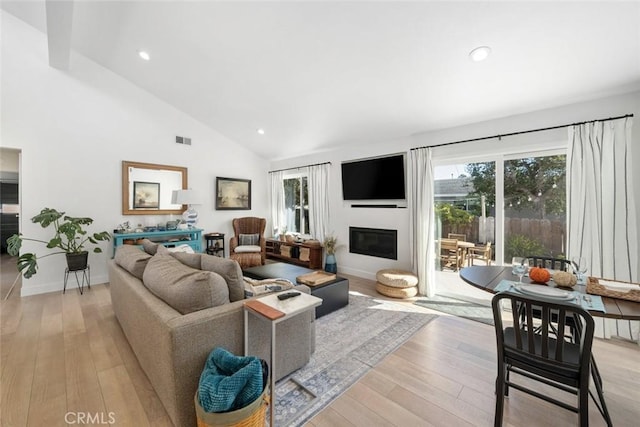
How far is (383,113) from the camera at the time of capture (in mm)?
3633

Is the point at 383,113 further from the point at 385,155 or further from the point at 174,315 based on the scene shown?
the point at 174,315

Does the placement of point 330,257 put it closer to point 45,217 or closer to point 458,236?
point 458,236

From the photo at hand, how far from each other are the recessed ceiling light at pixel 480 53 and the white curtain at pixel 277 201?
14.6 ft

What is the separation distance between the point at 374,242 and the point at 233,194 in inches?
131

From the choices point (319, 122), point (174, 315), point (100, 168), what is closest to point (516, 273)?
point (174, 315)

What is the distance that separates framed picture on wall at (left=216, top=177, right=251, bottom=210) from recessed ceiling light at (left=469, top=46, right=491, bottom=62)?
191 inches

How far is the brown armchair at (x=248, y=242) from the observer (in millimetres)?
4934

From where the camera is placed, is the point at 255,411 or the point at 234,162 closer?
the point at 255,411

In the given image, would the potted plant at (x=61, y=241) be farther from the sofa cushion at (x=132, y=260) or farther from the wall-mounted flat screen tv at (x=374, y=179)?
the wall-mounted flat screen tv at (x=374, y=179)

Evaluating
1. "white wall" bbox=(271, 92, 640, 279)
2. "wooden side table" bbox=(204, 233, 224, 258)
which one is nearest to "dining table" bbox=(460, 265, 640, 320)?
"white wall" bbox=(271, 92, 640, 279)

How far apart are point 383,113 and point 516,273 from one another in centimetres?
259

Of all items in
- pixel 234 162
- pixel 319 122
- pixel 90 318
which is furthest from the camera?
pixel 234 162

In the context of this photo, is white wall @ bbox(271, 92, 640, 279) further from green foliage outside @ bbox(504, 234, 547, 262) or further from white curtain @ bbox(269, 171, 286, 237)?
green foliage outside @ bbox(504, 234, 547, 262)

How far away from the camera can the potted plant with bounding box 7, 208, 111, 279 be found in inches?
132
